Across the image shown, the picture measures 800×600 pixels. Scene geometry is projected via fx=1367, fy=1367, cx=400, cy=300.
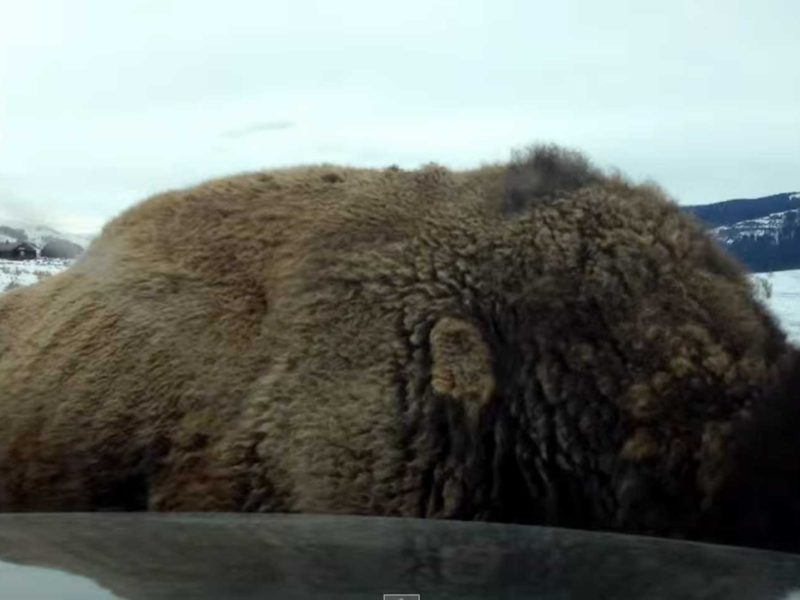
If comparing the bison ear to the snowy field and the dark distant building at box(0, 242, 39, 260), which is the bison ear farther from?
the dark distant building at box(0, 242, 39, 260)

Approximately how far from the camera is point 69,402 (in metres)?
5.29

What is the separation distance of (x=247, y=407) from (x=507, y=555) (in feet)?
7.61

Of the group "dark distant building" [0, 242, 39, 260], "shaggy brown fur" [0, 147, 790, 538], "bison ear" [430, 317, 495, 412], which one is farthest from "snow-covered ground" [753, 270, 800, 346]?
"dark distant building" [0, 242, 39, 260]

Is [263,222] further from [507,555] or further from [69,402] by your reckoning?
[507,555]

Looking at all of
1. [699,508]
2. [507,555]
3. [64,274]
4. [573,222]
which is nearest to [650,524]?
[699,508]

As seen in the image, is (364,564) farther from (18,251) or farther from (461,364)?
(18,251)

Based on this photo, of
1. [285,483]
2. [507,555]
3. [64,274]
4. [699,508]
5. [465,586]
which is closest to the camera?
[465,586]

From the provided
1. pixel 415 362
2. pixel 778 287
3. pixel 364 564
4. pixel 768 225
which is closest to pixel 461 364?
pixel 415 362

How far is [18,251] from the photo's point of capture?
985 inches

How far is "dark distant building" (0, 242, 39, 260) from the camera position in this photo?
2470 centimetres

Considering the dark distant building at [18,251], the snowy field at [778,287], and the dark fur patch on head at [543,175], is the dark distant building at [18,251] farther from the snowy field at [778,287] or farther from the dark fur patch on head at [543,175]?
the dark fur patch on head at [543,175]

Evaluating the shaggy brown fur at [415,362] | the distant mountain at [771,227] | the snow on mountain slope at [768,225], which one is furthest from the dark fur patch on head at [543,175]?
the snow on mountain slope at [768,225]

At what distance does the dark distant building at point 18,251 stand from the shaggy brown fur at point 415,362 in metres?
19.9

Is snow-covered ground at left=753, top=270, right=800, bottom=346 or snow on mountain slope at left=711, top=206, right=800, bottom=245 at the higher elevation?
snow on mountain slope at left=711, top=206, right=800, bottom=245
